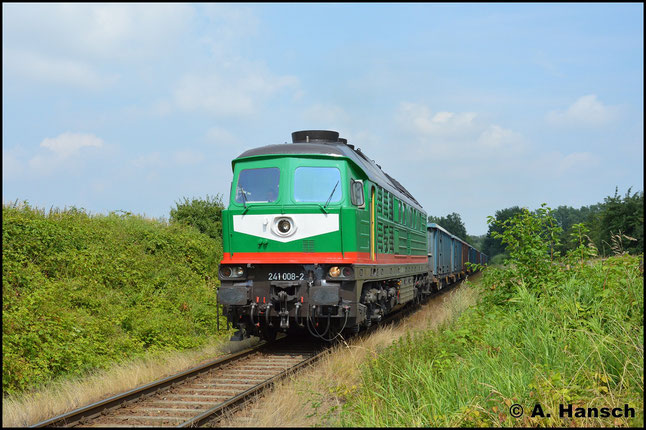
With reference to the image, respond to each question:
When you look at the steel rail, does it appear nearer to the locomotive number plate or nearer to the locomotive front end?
the locomotive front end

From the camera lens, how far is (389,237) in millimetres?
12039

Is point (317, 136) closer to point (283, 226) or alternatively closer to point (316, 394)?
point (283, 226)

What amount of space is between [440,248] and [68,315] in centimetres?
1742

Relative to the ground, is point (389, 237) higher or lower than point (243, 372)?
higher

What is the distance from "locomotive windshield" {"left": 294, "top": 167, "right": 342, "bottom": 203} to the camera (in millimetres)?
9547

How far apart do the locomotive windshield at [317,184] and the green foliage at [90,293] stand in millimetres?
3827

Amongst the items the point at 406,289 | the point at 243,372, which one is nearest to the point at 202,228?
the point at 406,289

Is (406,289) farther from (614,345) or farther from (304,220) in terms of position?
(614,345)

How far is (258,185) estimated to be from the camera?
984 cm

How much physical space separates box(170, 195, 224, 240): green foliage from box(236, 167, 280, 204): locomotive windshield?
975 centimetres

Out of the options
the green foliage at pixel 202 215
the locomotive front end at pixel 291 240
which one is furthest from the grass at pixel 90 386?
the green foliage at pixel 202 215

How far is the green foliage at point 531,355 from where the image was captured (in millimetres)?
5086

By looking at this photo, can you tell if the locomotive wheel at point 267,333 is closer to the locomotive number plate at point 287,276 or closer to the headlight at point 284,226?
the locomotive number plate at point 287,276

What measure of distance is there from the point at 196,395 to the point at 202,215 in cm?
1335
